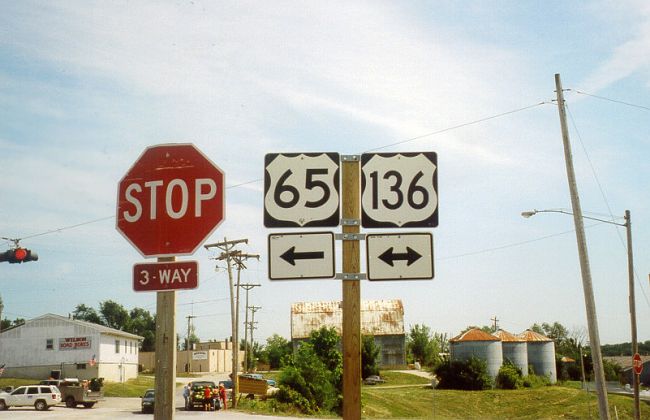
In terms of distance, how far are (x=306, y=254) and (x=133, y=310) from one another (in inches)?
5874

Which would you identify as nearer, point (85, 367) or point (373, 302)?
point (85, 367)

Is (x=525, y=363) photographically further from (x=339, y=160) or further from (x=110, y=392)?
(x=339, y=160)

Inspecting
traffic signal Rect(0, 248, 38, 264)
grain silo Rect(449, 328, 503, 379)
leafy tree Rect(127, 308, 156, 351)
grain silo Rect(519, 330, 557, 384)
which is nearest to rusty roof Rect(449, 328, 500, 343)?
grain silo Rect(449, 328, 503, 379)

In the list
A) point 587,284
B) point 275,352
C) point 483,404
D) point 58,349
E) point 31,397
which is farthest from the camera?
point 275,352

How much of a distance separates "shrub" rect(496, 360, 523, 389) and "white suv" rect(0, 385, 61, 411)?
1601 inches

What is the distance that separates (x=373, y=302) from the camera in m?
87.2

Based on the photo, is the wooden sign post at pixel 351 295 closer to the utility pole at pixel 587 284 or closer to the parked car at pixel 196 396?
the utility pole at pixel 587 284

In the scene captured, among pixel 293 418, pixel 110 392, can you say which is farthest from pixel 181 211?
pixel 110 392

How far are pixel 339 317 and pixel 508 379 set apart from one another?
25357 mm

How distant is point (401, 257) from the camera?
5469 mm

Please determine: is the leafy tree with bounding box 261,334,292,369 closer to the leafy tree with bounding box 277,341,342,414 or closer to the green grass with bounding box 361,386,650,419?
the green grass with bounding box 361,386,650,419

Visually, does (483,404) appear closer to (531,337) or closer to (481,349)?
(481,349)

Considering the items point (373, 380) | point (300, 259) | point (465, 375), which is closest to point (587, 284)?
point (300, 259)

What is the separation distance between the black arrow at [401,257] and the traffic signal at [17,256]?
65.3 feet
